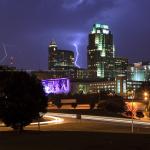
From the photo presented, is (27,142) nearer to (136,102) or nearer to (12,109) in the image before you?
(12,109)

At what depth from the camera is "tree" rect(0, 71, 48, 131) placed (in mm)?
34219

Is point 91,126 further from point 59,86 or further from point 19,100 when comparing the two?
point 59,86

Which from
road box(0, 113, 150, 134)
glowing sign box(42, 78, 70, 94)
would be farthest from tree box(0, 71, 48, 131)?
glowing sign box(42, 78, 70, 94)

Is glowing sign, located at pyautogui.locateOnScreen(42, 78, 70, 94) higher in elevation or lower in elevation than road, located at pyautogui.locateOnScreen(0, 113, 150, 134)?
higher

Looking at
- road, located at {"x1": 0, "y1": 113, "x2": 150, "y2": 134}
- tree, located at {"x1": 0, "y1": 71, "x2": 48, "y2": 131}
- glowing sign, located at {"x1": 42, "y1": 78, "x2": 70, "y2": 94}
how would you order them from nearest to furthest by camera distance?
tree, located at {"x1": 0, "y1": 71, "x2": 48, "y2": 131}, road, located at {"x1": 0, "y1": 113, "x2": 150, "y2": 134}, glowing sign, located at {"x1": 42, "y1": 78, "x2": 70, "y2": 94}

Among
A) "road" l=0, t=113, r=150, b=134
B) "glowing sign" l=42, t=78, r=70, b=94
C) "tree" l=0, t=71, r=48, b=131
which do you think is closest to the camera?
"tree" l=0, t=71, r=48, b=131

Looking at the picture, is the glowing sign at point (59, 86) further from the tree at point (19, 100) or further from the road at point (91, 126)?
the tree at point (19, 100)

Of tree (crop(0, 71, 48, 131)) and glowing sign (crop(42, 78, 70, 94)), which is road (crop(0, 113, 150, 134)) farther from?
glowing sign (crop(42, 78, 70, 94))

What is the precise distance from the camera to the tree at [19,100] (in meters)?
34.2

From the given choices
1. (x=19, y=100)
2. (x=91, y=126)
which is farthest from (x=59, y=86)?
(x=19, y=100)

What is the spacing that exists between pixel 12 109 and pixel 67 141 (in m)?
11.7

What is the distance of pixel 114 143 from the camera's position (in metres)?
21.4

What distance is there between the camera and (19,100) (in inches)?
1356

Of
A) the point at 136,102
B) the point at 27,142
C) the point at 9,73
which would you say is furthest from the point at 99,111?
the point at 27,142
